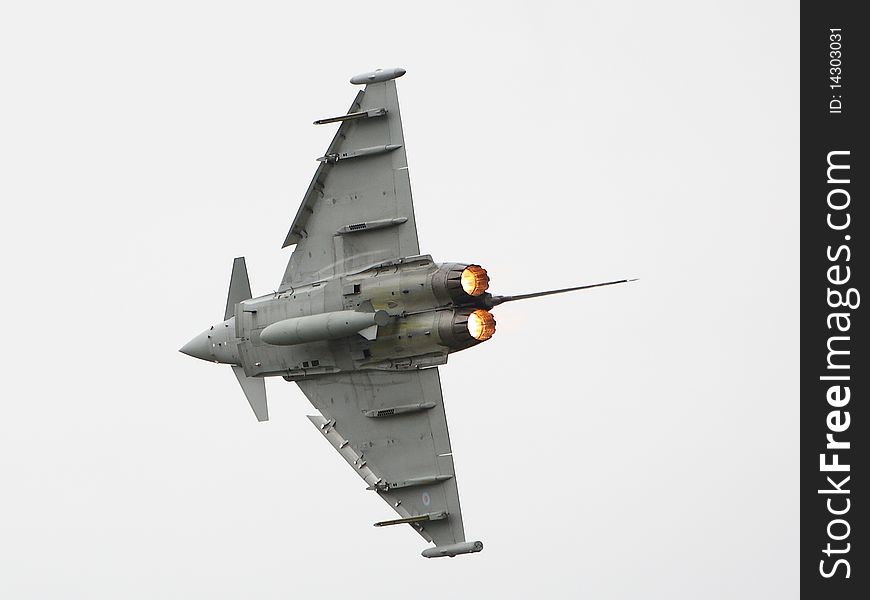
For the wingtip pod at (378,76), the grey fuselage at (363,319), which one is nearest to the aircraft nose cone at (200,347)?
the grey fuselage at (363,319)

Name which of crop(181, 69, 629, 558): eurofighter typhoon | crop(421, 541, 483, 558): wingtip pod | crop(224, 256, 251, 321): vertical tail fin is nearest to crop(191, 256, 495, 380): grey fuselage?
crop(181, 69, 629, 558): eurofighter typhoon

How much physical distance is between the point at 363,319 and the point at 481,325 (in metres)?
1.91

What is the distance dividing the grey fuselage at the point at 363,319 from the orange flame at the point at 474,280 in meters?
0.06

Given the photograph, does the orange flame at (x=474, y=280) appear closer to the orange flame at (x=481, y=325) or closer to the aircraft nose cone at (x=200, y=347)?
the orange flame at (x=481, y=325)

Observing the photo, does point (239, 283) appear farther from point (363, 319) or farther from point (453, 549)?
point (453, 549)

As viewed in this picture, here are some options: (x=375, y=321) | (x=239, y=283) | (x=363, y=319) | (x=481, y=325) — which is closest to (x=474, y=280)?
(x=481, y=325)

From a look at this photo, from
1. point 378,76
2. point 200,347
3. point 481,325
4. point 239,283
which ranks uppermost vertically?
point 378,76

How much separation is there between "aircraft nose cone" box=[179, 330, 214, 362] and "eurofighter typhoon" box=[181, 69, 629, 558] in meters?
0.97

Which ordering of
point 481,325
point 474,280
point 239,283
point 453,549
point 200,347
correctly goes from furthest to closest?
point 200,347
point 239,283
point 453,549
point 481,325
point 474,280

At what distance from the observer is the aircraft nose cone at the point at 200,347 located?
37.6m

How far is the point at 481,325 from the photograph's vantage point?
34.0 meters

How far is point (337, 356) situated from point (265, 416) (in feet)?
7.39

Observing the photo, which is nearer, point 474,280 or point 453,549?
point 474,280
